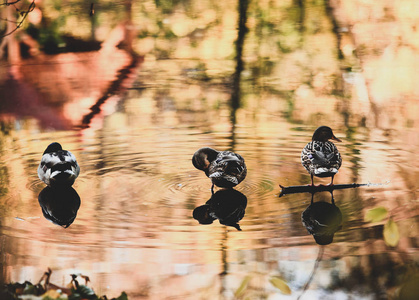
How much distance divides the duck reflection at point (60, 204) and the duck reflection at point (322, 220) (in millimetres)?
1025

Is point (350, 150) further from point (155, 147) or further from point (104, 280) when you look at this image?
point (104, 280)

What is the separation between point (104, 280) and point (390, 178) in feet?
5.68

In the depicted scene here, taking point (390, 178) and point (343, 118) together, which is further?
point (343, 118)

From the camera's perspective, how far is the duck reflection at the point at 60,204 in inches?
114

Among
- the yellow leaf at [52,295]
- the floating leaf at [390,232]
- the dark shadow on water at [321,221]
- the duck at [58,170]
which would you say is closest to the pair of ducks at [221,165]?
the duck at [58,170]

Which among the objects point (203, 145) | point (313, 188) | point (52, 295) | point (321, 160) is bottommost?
point (52, 295)

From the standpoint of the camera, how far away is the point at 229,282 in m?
2.25

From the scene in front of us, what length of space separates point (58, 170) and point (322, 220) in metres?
1.31

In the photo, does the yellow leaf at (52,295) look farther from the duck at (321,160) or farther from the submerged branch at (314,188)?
the duck at (321,160)

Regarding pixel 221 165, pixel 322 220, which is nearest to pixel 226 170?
pixel 221 165

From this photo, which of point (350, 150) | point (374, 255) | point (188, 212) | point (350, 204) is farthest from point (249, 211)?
point (350, 150)

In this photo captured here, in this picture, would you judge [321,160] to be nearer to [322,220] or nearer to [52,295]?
[322,220]

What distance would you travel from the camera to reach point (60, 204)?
3104 millimetres

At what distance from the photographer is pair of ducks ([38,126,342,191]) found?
3.20m
